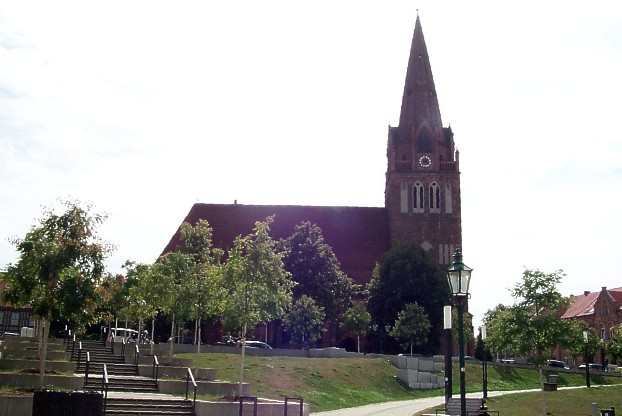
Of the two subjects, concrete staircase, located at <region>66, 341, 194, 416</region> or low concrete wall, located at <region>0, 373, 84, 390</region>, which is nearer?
concrete staircase, located at <region>66, 341, 194, 416</region>

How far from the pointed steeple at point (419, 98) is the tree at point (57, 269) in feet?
178

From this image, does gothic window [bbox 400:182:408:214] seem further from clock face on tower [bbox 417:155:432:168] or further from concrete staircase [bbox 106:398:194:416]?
concrete staircase [bbox 106:398:194:416]

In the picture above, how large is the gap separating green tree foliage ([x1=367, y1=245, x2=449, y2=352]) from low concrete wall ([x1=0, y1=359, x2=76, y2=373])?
129ft

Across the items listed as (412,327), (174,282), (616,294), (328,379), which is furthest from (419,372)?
(616,294)

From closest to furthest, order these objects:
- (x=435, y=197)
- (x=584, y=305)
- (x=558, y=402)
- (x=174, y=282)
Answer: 1. (x=558, y=402)
2. (x=174, y=282)
3. (x=435, y=197)
4. (x=584, y=305)

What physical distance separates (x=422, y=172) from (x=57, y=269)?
54839mm

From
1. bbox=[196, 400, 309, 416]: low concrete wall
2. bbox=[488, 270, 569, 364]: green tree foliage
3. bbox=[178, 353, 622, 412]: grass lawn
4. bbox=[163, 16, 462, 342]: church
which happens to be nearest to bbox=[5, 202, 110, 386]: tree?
bbox=[196, 400, 309, 416]: low concrete wall

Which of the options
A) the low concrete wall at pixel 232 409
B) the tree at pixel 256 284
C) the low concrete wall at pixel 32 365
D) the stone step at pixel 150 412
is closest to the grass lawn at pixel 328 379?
the tree at pixel 256 284

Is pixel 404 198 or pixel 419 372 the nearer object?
pixel 419 372

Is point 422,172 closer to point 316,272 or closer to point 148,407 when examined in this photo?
point 316,272

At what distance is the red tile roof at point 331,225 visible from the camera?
7619 cm

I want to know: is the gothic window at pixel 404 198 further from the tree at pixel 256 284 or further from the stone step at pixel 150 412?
the stone step at pixel 150 412

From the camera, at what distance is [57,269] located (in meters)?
21.7

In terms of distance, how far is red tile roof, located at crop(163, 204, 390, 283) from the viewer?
7619 centimetres
